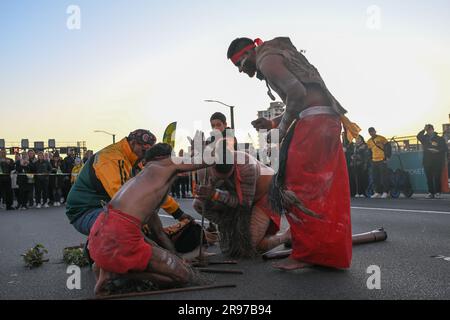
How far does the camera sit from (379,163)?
46.2 ft

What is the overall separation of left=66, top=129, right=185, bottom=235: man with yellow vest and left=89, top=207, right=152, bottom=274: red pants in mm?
1057

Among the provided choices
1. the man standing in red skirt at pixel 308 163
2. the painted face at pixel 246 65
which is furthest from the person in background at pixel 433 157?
the painted face at pixel 246 65

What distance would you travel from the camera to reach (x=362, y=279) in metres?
3.78

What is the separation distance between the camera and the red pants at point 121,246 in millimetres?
3562

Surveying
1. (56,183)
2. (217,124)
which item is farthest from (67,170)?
(217,124)

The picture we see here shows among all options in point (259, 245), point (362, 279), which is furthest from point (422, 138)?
point (362, 279)

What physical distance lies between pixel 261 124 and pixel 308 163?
2.11 ft

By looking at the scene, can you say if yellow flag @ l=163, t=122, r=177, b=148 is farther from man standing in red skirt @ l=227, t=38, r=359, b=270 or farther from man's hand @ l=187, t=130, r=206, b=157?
man standing in red skirt @ l=227, t=38, r=359, b=270

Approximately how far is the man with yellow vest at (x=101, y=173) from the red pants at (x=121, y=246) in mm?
1057

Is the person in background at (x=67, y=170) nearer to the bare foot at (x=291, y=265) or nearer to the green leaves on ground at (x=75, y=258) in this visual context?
the green leaves on ground at (x=75, y=258)

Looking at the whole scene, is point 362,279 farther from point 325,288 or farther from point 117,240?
point 117,240

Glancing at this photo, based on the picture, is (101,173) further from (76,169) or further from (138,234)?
(76,169)
